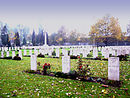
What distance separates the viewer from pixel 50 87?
16.7ft

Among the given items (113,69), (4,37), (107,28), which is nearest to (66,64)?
(113,69)

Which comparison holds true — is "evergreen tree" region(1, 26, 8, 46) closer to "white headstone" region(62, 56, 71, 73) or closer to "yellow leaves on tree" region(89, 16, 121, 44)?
"yellow leaves on tree" region(89, 16, 121, 44)

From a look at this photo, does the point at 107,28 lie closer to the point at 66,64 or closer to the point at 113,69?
the point at 66,64

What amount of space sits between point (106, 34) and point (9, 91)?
3609 cm

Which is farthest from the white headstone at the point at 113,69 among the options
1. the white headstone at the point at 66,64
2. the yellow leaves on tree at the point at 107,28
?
the yellow leaves on tree at the point at 107,28

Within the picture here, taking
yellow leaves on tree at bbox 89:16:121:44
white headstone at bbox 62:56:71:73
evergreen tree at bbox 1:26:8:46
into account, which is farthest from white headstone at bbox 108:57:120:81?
evergreen tree at bbox 1:26:8:46

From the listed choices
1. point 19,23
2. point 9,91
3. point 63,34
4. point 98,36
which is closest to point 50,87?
point 9,91

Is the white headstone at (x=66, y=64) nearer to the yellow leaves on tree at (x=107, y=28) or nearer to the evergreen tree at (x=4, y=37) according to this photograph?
the yellow leaves on tree at (x=107, y=28)

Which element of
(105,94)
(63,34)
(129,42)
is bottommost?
(105,94)

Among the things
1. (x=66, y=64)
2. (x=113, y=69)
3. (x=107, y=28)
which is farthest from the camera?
(x=107, y=28)

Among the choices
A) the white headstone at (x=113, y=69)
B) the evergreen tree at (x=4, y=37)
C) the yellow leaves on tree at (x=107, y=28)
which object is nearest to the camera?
the white headstone at (x=113, y=69)

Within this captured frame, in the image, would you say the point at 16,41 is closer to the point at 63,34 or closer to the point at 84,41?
the point at 63,34

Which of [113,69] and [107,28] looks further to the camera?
[107,28]

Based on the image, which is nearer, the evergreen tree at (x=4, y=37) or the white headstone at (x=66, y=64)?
the white headstone at (x=66, y=64)
